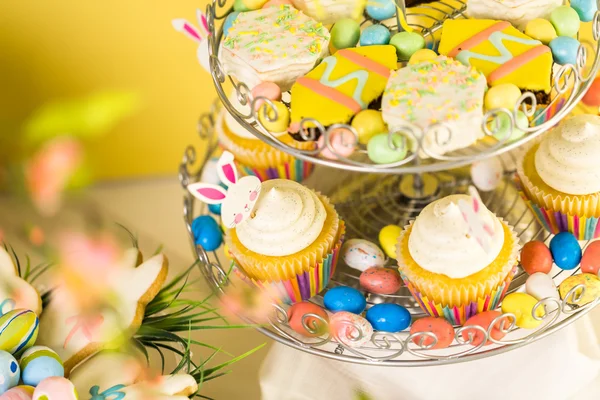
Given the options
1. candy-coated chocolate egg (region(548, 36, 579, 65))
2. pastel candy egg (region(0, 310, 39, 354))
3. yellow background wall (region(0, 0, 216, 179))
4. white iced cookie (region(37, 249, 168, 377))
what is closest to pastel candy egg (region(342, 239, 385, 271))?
white iced cookie (region(37, 249, 168, 377))

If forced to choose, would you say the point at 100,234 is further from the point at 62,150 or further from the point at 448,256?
the point at 448,256

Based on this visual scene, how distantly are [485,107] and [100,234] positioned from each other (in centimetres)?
110

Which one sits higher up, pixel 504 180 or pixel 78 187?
pixel 504 180

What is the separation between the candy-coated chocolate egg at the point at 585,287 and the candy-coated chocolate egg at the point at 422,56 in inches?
18.5

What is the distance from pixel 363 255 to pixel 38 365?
0.61 meters

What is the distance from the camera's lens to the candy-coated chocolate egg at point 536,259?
4.40 feet

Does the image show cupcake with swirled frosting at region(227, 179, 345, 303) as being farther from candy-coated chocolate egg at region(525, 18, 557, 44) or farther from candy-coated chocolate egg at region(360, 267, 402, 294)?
candy-coated chocolate egg at region(525, 18, 557, 44)

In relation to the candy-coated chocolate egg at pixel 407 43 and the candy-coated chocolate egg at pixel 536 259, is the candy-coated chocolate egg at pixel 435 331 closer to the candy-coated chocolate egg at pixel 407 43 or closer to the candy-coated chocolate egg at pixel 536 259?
the candy-coated chocolate egg at pixel 536 259

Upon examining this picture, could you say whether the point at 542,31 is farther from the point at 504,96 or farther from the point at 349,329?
the point at 349,329

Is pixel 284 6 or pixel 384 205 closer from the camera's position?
pixel 284 6

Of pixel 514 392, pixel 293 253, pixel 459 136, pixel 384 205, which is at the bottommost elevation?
pixel 514 392

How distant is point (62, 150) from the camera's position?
186cm

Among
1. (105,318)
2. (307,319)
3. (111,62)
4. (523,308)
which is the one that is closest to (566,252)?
(523,308)

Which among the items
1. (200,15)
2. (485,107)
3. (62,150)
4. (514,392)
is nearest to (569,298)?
(514,392)
